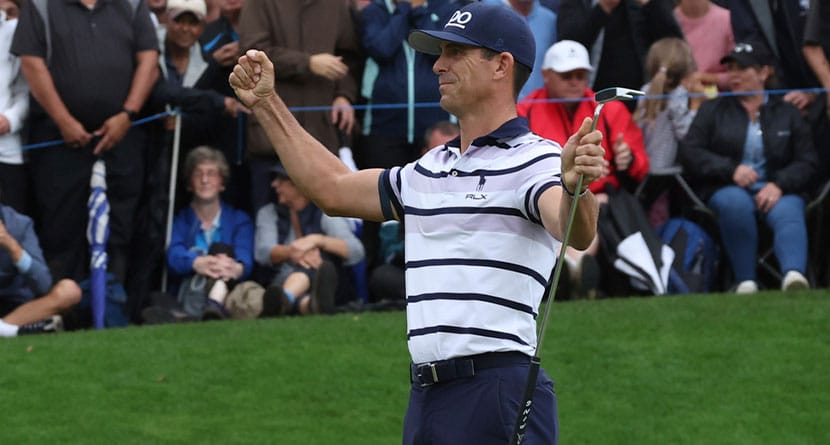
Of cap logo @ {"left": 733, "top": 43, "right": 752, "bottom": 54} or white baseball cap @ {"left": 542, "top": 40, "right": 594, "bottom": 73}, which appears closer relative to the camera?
white baseball cap @ {"left": 542, "top": 40, "right": 594, "bottom": 73}

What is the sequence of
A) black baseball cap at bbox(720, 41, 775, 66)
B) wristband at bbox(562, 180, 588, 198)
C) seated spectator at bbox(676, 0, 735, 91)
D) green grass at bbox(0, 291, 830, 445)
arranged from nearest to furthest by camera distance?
wristband at bbox(562, 180, 588, 198)
green grass at bbox(0, 291, 830, 445)
black baseball cap at bbox(720, 41, 775, 66)
seated spectator at bbox(676, 0, 735, 91)

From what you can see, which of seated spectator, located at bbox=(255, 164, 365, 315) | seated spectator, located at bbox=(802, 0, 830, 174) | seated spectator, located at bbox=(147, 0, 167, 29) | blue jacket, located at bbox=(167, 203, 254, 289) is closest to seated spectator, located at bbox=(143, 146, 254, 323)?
blue jacket, located at bbox=(167, 203, 254, 289)

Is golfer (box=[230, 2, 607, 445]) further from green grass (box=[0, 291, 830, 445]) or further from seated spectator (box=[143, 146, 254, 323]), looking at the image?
seated spectator (box=[143, 146, 254, 323])

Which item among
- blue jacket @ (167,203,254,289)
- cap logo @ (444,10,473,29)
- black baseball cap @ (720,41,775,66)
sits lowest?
blue jacket @ (167,203,254,289)

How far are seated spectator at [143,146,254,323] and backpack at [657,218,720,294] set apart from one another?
290cm

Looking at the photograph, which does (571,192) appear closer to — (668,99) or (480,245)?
(480,245)

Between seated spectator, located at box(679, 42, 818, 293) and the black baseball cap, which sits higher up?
the black baseball cap

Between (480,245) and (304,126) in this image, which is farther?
(304,126)

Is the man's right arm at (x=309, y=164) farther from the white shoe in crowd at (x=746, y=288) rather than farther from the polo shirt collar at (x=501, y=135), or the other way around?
the white shoe in crowd at (x=746, y=288)

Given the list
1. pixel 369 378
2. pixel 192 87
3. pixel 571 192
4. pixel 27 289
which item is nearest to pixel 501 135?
pixel 571 192

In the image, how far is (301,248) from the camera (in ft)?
36.5

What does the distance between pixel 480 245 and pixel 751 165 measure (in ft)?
24.4

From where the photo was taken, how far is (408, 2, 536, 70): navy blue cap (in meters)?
4.79

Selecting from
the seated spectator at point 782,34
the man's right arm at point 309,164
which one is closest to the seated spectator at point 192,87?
the seated spectator at point 782,34
